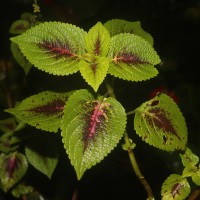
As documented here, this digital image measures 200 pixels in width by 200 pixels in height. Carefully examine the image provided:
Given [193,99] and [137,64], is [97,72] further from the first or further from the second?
[193,99]

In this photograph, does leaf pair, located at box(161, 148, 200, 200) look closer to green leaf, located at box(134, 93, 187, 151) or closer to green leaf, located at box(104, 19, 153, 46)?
green leaf, located at box(134, 93, 187, 151)

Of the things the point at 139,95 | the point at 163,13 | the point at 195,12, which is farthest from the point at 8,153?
the point at 195,12

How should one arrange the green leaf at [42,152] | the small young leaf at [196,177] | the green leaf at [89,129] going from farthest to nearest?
the green leaf at [42,152]
the small young leaf at [196,177]
the green leaf at [89,129]

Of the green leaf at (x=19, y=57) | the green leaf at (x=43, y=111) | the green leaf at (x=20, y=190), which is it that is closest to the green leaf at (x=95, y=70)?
the green leaf at (x=43, y=111)

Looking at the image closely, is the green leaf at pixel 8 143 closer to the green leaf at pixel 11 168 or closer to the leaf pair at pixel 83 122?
the green leaf at pixel 11 168

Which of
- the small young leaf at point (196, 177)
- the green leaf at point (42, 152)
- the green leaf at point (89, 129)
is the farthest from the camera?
the green leaf at point (42, 152)

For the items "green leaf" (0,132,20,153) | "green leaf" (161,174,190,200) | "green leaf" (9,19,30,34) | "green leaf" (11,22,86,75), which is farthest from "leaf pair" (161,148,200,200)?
"green leaf" (9,19,30,34)
